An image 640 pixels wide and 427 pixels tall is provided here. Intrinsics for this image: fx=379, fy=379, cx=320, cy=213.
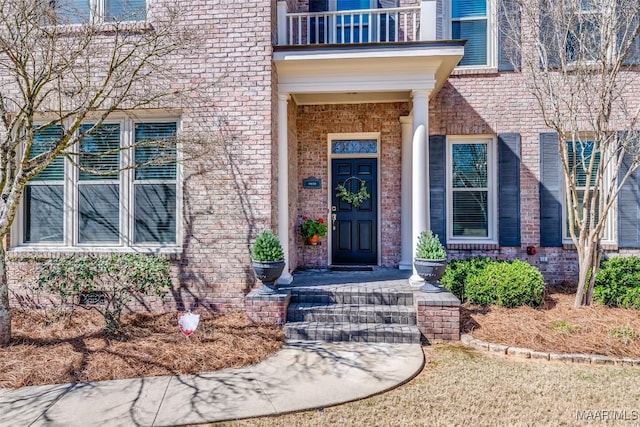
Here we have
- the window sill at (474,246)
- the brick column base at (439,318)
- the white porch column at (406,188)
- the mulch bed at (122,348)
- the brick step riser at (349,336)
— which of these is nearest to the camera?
the mulch bed at (122,348)

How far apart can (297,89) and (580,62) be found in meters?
4.05

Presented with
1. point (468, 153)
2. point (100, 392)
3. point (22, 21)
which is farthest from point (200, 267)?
point (468, 153)

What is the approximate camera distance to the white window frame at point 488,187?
6.75 m

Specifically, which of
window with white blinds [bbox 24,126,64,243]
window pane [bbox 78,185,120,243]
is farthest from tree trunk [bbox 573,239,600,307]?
window with white blinds [bbox 24,126,64,243]

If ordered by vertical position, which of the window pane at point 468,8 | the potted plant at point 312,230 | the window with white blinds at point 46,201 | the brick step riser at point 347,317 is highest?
the window pane at point 468,8

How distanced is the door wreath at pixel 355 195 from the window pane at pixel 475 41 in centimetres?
283

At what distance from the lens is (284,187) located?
5746 millimetres

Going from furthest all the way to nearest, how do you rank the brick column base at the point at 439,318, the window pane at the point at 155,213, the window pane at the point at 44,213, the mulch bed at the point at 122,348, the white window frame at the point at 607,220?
1. the white window frame at the point at 607,220
2. the window pane at the point at 44,213
3. the window pane at the point at 155,213
4. the brick column base at the point at 439,318
5. the mulch bed at the point at 122,348

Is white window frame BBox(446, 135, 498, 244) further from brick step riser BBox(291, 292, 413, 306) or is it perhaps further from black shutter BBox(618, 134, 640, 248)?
brick step riser BBox(291, 292, 413, 306)

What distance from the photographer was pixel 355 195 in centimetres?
718

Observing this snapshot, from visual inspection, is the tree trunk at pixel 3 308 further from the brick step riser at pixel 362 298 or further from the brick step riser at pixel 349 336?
the brick step riser at pixel 362 298

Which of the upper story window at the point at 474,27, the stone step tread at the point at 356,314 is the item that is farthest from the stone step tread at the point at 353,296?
A: the upper story window at the point at 474,27

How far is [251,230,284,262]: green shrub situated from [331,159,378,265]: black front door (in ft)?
8.17

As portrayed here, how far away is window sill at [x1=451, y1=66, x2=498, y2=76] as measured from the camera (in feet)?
21.8
